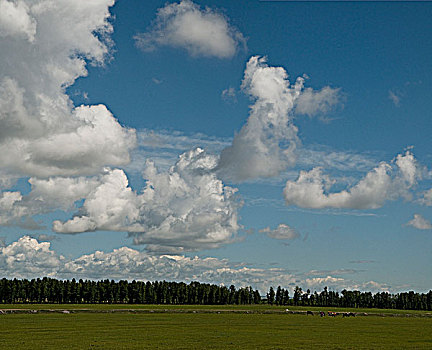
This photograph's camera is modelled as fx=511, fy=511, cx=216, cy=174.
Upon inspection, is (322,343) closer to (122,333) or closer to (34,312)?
(122,333)

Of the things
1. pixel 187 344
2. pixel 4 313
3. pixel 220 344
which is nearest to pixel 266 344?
pixel 220 344

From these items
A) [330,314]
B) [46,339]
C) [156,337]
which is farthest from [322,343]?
[330,314]

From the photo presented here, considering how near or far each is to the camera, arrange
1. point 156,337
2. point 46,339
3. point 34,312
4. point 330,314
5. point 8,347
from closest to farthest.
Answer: point 8,347 < point 46,339 < point 156,337 < point 34,312 < point 330,314

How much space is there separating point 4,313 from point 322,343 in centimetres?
9140

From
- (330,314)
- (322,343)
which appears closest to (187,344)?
(322,343)

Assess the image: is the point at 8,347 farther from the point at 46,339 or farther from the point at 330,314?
the point at 330,314

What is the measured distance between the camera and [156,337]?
60344 millimetres

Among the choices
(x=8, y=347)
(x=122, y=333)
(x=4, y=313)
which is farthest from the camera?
(x=4, y=313)

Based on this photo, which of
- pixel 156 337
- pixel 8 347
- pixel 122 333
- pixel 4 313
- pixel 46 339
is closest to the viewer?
pixel 8 347

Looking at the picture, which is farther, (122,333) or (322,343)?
(122,333)

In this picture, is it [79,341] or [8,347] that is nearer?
[8,347]

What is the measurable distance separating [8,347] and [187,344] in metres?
17.1

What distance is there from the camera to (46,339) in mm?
56188

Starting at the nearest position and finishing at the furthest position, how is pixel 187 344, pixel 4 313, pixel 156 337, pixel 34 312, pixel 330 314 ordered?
pixel 187 344 → pixel 156 337 → pixel 4 313 → pixel 34 312 → pixel 330 314
